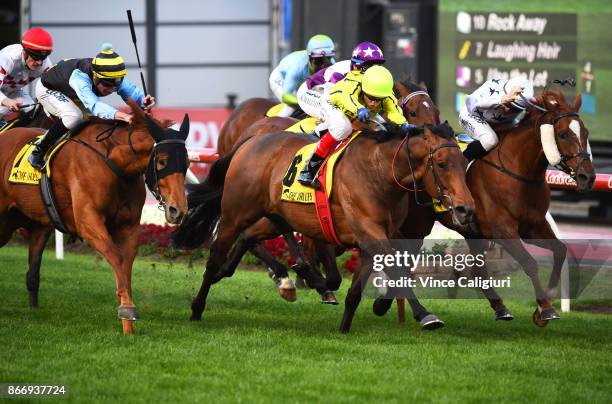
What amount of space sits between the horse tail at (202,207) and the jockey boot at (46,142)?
1235 millimetres

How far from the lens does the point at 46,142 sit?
909 cm

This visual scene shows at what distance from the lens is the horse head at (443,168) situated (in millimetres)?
8078

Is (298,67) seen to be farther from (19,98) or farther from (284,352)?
(284,352)

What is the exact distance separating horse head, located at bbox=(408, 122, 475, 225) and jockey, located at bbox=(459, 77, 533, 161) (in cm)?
113

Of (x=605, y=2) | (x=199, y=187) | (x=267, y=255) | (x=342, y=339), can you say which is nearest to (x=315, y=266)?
(x=267, y=255)

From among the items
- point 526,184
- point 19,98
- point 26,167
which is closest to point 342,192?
point 526,184

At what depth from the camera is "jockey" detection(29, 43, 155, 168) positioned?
882 cm

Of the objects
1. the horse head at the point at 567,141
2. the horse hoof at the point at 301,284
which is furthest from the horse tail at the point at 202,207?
the horse head at the point at 567,141

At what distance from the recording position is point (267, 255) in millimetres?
10367

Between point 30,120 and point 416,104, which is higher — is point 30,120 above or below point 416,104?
below

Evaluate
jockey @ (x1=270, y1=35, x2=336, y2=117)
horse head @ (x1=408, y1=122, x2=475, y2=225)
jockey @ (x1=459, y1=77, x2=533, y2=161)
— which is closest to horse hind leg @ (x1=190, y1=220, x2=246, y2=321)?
horse head @ (x1=408, y1=122, x2=475, y2=225)

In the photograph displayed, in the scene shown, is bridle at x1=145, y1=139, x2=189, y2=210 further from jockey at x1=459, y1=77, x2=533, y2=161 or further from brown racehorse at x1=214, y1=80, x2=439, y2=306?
jockey at x1=459, y1=77, x2=533, y2=161
